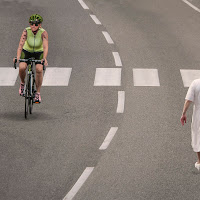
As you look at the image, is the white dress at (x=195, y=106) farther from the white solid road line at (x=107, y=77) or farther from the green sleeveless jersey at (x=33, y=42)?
the white solid road line at (x=107, y=77)

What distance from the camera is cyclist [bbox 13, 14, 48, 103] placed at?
17906mm

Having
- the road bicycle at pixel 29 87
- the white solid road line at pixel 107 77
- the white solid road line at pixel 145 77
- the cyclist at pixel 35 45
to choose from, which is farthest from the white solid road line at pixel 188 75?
the road bicycle at pixel 29 87

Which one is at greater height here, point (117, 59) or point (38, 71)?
point (38, 71)

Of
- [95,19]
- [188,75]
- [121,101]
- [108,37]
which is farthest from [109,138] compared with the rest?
[95,19]

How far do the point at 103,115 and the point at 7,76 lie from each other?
14.1 ft

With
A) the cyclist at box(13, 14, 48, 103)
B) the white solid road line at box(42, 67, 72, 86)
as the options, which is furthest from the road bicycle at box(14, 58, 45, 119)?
the white solid road line at box(42, 67, 72, 86)

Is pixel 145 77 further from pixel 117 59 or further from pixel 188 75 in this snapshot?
pixel 117 59

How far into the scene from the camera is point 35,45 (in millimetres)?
18141

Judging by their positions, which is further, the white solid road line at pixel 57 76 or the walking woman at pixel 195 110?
the white solid road line at pixel 57 76

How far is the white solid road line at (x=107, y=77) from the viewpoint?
68.6 ft

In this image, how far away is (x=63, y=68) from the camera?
2225 cm

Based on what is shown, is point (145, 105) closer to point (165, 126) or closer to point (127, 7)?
point (165, 126)

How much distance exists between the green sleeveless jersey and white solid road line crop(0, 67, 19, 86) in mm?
2639

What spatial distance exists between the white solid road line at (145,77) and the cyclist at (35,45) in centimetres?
339
